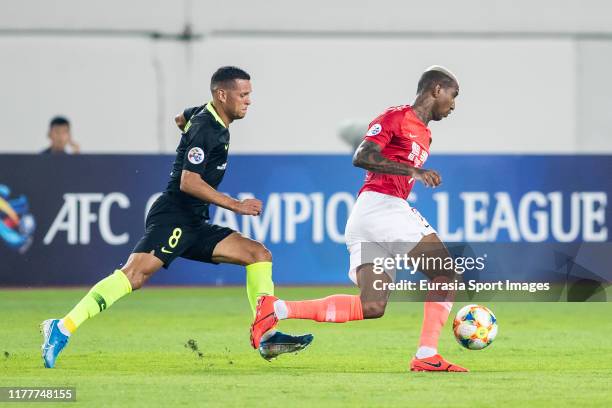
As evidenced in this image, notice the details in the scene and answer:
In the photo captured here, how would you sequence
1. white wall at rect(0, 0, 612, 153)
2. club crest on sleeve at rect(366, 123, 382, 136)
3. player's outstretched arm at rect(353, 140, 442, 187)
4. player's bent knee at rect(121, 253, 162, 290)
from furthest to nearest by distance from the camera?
1. white wall at rect(0, 0, 612, 153)
2. player's bent knee at rect(121, 253, 162, 290)
3. club crest on sleeve at rect(366, 123, 382, 136)
4. player's outstretched arm at rect(353, 140, 442, 187)

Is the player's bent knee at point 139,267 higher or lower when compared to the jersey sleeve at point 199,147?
lower

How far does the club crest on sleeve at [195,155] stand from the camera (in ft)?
30.2

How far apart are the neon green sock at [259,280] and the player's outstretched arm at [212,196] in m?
0.59

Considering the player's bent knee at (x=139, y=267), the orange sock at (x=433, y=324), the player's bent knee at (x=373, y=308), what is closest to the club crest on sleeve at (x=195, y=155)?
the player's bent knee at (x=139, y=267)

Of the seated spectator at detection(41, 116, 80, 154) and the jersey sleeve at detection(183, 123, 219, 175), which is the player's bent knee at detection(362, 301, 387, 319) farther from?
the seated spectator at detection(41, 116, 80, 154)

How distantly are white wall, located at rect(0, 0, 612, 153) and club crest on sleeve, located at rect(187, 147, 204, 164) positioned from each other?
11.3 m

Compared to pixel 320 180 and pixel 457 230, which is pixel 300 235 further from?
pixel 457 230

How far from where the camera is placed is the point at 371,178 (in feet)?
30.1

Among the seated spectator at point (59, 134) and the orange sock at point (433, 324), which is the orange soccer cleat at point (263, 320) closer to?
the orange sock at point (433, 324)

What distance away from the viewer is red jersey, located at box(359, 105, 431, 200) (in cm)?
893

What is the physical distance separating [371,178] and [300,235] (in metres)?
6.40

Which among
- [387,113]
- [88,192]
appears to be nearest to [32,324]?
[88,192]

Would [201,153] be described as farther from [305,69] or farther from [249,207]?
[305,69]

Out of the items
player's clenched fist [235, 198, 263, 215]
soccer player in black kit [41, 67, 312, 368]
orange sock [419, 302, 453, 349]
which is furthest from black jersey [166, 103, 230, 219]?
orange sock [419, 302, 453, 349]
